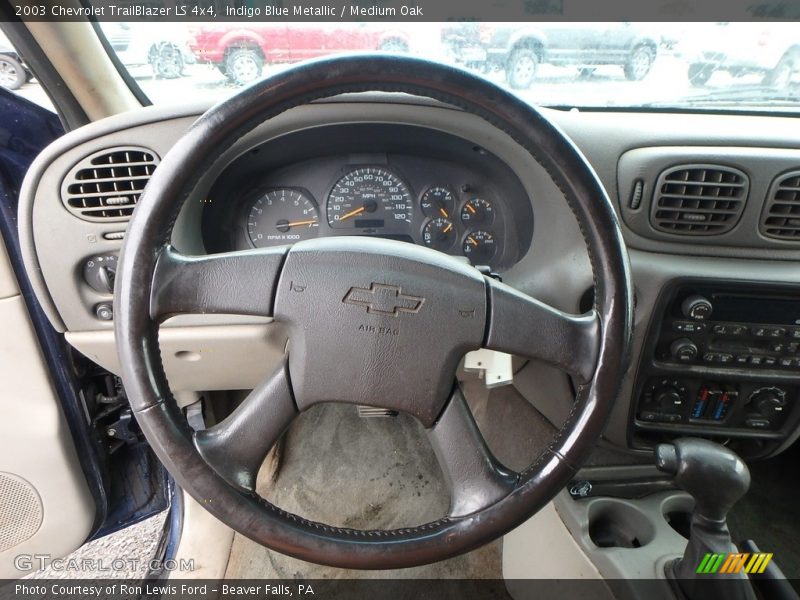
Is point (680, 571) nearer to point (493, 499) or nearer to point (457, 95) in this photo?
point (493, 499)

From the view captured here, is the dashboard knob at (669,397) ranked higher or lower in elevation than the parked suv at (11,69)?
lower

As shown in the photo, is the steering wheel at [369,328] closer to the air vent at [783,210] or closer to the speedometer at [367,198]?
the speedometer at [367,198]

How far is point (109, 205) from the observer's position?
1.16 metres

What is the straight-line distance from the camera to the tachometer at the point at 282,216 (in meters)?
1.34

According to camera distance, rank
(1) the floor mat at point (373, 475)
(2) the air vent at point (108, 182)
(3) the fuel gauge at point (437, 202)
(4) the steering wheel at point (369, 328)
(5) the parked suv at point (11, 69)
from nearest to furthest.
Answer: (4) the steering wheel at point (369, 328), (2) the air vent at point (108, 182), (5) the parked suv at point (11, 69), (3) the fuel gauge at point (437, 202), (1) the floor mat at point (373, 475)

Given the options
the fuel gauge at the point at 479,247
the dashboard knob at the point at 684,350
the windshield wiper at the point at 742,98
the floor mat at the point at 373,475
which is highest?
the windshield wiper at the point at 742,98

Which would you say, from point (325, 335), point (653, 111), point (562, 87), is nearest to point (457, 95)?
point (325, 335)

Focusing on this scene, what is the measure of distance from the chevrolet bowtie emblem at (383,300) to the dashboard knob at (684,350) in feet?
2.51

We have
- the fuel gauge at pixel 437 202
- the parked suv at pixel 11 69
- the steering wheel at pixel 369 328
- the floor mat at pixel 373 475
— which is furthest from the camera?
the floor mat at pixel 373 475

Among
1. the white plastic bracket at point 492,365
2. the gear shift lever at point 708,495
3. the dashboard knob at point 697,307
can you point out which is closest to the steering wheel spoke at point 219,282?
the white plastic bracket at point 492,365

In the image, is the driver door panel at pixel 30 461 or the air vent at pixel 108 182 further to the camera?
the driver door panel at pixel 30 461

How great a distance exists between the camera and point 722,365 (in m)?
1.27

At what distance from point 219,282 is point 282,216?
578mm

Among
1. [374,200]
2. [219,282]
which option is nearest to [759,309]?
[374,200]
